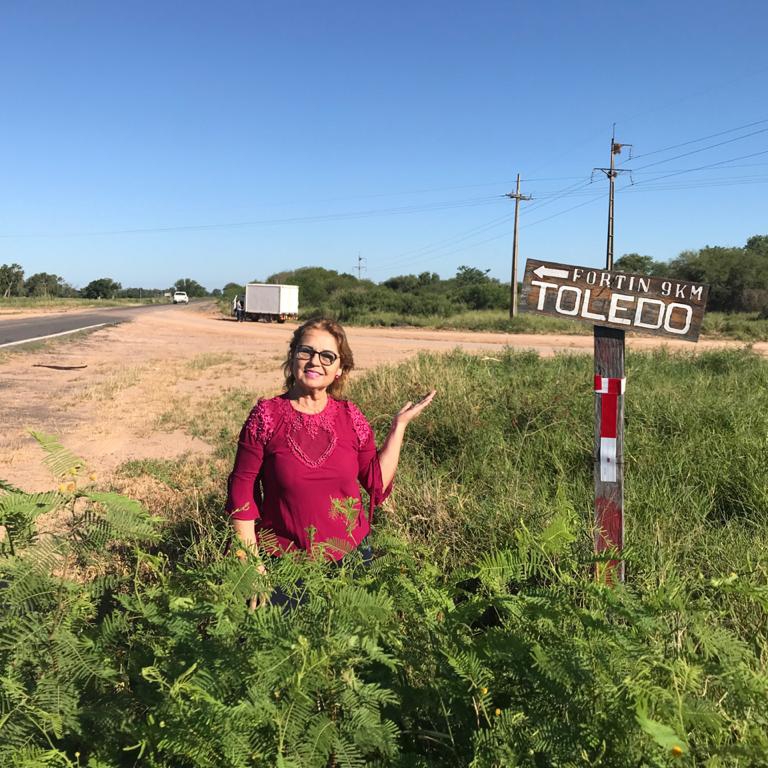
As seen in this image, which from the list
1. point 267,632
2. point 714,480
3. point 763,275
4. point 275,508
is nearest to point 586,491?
point 714,480

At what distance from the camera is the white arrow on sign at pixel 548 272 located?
9.61 ft

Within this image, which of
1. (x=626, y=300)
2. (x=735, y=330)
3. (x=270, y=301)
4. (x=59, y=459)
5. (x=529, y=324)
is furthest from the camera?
(x=270, y=301)

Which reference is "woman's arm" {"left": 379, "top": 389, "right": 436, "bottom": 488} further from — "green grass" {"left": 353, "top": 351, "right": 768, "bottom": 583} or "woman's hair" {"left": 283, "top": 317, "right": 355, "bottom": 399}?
"green grass" {"left": 353, "top": 351, "right": 768, "bottom": 583}

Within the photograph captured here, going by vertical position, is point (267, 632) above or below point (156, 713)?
above

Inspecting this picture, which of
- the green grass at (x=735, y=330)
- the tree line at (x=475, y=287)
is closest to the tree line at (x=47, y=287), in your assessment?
the tree line at (x=475, y=287)

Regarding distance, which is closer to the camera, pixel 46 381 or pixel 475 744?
pixel 475 744

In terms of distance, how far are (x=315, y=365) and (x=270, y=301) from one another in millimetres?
33749

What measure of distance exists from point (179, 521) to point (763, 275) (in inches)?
1803

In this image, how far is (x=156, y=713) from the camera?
1226 mm

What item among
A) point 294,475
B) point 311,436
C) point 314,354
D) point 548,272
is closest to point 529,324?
point 548,272

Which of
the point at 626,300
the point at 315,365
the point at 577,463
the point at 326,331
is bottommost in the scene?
the point at 577,463

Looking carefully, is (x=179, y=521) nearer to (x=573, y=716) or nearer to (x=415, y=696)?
(x=415, y=696)

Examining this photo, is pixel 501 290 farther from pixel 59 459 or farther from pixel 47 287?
pixel 47 287

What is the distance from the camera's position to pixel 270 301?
35.3m
